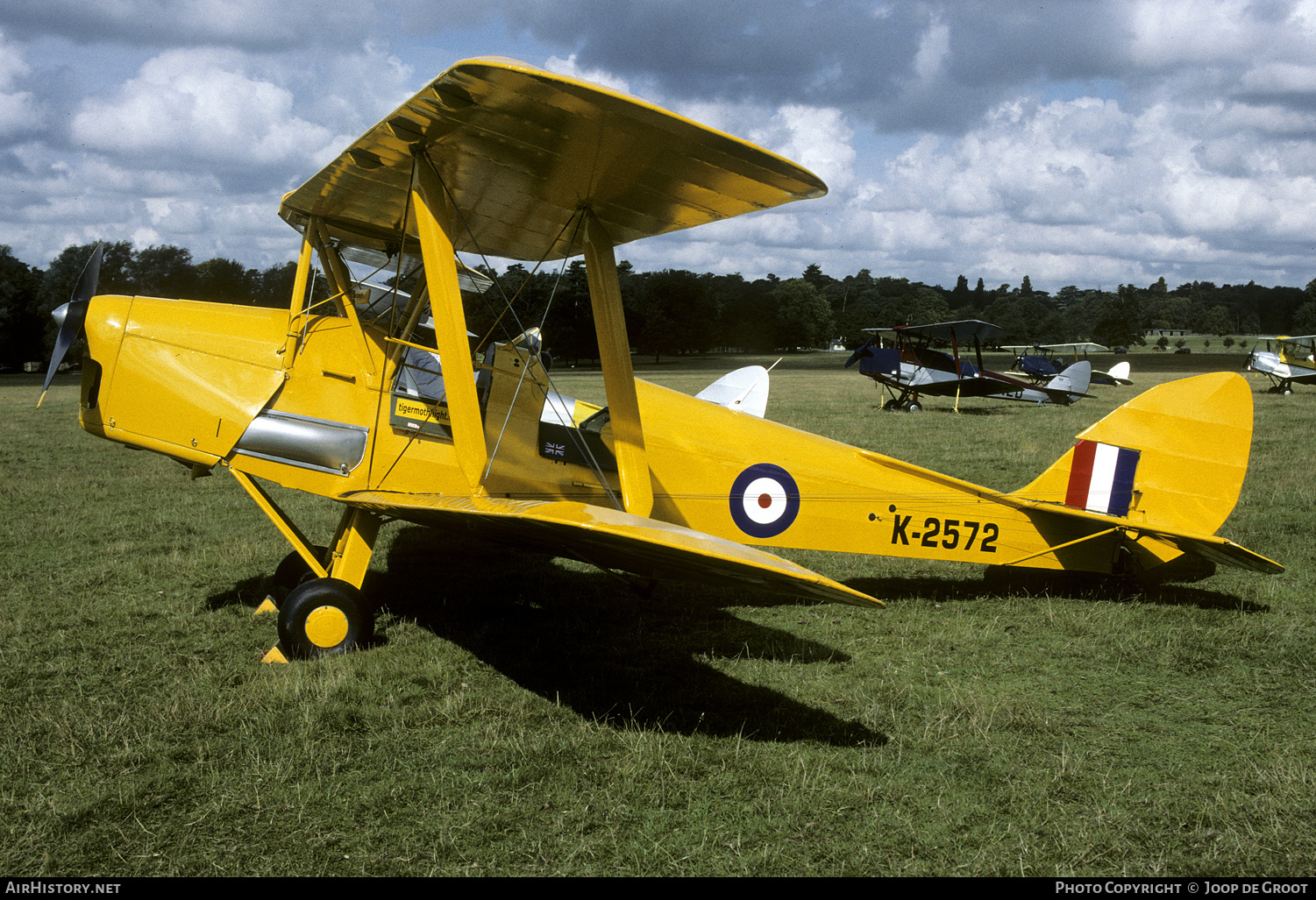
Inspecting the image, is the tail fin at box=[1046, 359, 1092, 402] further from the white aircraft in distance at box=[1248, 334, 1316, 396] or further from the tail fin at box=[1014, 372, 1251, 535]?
the tail fin at box=[1014, 372, 1251, 535]

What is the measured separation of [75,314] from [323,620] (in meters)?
2.34

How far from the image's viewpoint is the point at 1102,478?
17.8 feet

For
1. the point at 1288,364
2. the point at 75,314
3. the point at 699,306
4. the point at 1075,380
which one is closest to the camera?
the point at 75,314

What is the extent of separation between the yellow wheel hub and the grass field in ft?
0.54

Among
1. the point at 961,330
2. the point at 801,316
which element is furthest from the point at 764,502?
the point at 801,316

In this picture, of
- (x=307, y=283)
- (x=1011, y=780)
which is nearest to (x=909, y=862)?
(x=1011, y=780)

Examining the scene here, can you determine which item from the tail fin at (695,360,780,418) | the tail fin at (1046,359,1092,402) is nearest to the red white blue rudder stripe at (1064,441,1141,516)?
the tail fin at (695,360,780,418)

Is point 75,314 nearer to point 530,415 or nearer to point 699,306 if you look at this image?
point 530,415

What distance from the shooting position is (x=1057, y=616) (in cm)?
521

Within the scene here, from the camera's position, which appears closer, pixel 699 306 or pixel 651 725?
pixel 651 725

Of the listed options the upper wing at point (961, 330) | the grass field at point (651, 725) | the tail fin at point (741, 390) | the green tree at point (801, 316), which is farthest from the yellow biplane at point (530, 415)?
the green tree at point (801, 316)

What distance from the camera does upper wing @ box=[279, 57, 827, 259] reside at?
3.38 meters

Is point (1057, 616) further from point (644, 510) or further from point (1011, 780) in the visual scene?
point (644, 510)

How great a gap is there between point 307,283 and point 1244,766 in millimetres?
5452
